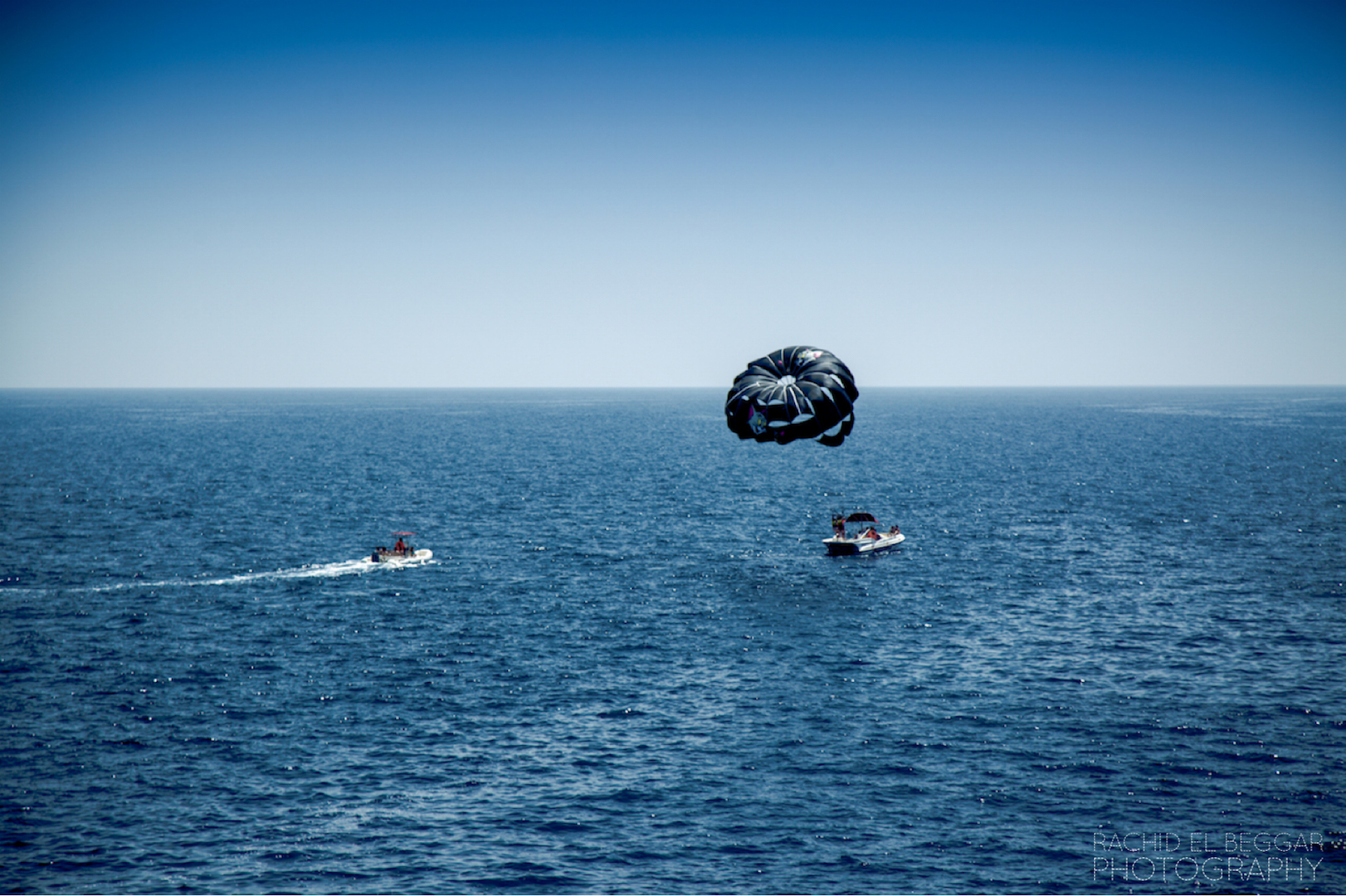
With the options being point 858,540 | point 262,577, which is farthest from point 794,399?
point 262,577

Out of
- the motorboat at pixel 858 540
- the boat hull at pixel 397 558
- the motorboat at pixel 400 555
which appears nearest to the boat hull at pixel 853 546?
the motorboat at pixel 858 540

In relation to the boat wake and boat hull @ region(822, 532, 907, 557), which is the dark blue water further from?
boat hull @ region(822, 532, 907, 557)

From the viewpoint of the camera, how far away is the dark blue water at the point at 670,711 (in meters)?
34.8

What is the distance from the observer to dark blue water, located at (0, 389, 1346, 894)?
34.8 meters

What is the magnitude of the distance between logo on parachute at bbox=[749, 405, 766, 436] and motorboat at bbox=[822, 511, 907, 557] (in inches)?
1602

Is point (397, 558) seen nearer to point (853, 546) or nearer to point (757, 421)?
point (853, 546)

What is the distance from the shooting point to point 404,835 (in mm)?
35875

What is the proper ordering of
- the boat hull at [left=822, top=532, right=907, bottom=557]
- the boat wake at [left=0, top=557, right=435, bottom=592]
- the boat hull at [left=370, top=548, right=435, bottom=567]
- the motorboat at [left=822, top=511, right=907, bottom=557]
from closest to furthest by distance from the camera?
the boat wake at [left=0, top=557, right=435, bottom=592], the boat hull at [left=370, top=548, right=435, bottom=567], the boat hull at [left=822, top=532, right=907, bottom=557], the motorboat at [left=822, top=511, right=907, bottom=557]

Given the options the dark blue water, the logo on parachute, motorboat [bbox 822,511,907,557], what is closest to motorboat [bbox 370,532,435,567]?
the dark blue water

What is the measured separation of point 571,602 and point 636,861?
116 ft

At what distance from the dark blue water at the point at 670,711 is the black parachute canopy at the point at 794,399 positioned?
14.8 meters

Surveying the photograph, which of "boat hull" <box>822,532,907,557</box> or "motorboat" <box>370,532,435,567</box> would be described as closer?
"motorboat" <box>370,532,435,567</box>

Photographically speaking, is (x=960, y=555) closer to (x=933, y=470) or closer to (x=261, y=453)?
(x=933, y=470)

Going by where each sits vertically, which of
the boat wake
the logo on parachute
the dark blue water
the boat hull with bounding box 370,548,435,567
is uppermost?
the logo on parachute
